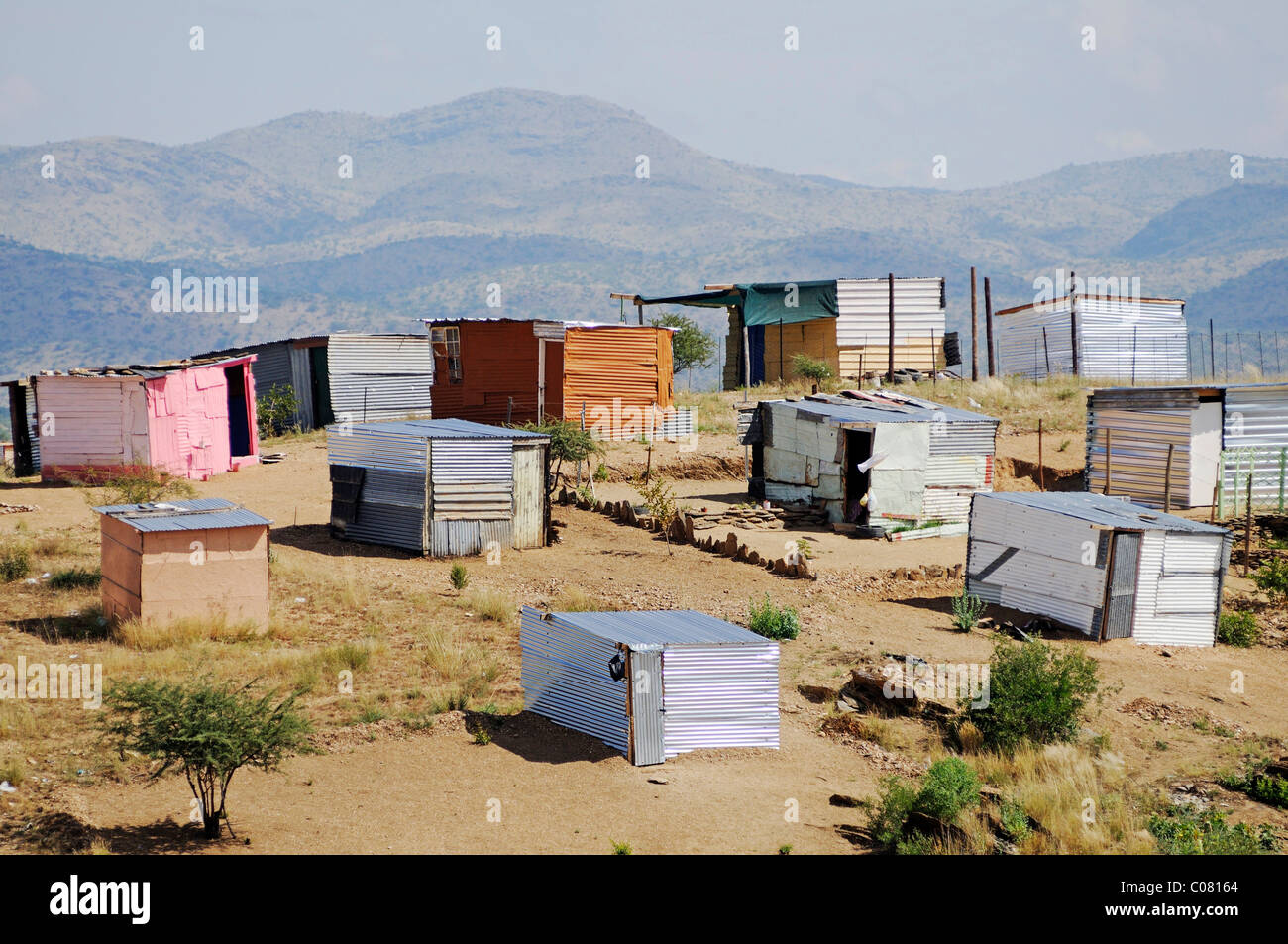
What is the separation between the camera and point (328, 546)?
23781 millimetres

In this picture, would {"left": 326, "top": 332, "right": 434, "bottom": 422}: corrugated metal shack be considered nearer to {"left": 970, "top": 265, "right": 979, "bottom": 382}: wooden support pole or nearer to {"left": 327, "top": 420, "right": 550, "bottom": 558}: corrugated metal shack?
{"left": 327, "top": 420, "right": 550, "bottom": 558}: corrugated metal shack

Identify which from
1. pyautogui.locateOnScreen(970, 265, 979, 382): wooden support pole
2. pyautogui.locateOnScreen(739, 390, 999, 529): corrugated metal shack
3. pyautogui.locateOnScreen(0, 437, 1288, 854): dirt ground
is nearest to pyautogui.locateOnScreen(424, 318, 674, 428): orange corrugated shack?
pyautogui.locateOnScreen(739, 390, 999, 529): corrugated metal shack

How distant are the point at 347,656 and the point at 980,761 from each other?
8314 mm

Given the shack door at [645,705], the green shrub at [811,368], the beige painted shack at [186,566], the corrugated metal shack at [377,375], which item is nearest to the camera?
the shack door at [645,705]

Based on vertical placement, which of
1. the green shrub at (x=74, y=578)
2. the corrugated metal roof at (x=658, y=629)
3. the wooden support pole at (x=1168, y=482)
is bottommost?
the green shrub at (x=74, y=578)

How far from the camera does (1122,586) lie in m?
18.8

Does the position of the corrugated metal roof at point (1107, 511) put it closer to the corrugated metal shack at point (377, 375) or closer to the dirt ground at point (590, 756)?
the dirt ground at point (590, 756)

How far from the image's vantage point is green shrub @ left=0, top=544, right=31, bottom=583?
2003cm

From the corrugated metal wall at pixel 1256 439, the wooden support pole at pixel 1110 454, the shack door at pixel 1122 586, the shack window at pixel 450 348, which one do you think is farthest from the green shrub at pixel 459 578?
the corrugated metal wall at pixel 1256 439

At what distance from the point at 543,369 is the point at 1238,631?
21247 millimetres

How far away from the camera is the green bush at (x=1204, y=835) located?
11.0m

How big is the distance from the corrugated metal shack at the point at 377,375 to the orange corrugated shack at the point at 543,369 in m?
3.82

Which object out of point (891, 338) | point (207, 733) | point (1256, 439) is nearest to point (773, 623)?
point (207, 733)

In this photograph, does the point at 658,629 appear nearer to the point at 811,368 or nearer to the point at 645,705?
the point at 645,705
